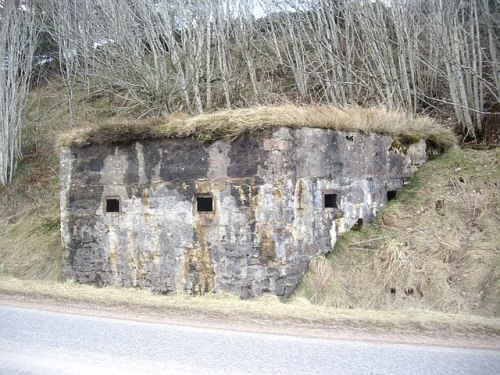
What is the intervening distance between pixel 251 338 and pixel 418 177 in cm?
708

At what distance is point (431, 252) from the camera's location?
9.48m

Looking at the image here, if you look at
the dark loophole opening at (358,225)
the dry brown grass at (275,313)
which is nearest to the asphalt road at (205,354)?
the dry brown grass at (275,313)

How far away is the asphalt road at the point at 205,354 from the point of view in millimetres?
4754

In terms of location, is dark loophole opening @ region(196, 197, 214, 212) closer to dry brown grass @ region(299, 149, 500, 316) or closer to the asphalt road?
dry brown grass @ region(299, 149, 500, 316)

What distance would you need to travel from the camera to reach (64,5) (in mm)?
18703

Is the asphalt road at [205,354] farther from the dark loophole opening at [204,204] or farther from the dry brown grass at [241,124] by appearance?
the dry brown grass at [241,124]

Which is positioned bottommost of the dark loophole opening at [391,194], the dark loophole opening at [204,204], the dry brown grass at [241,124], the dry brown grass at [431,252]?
the dry brown grass at [431,252]

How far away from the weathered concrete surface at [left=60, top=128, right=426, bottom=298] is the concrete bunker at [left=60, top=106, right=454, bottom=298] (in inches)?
0.8

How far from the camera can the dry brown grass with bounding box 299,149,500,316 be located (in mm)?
8703

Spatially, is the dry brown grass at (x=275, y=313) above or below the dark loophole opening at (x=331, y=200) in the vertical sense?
below

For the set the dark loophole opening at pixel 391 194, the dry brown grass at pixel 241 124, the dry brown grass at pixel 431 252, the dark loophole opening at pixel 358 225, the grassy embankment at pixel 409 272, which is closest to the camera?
the grassy embankment at pixel 409 272

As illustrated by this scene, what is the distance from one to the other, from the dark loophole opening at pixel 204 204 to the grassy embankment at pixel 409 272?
3.81 feet

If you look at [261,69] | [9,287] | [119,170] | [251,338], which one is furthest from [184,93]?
[251,338]

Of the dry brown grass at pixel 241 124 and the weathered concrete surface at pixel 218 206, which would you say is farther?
the dry brown grass at pixel 241 124
